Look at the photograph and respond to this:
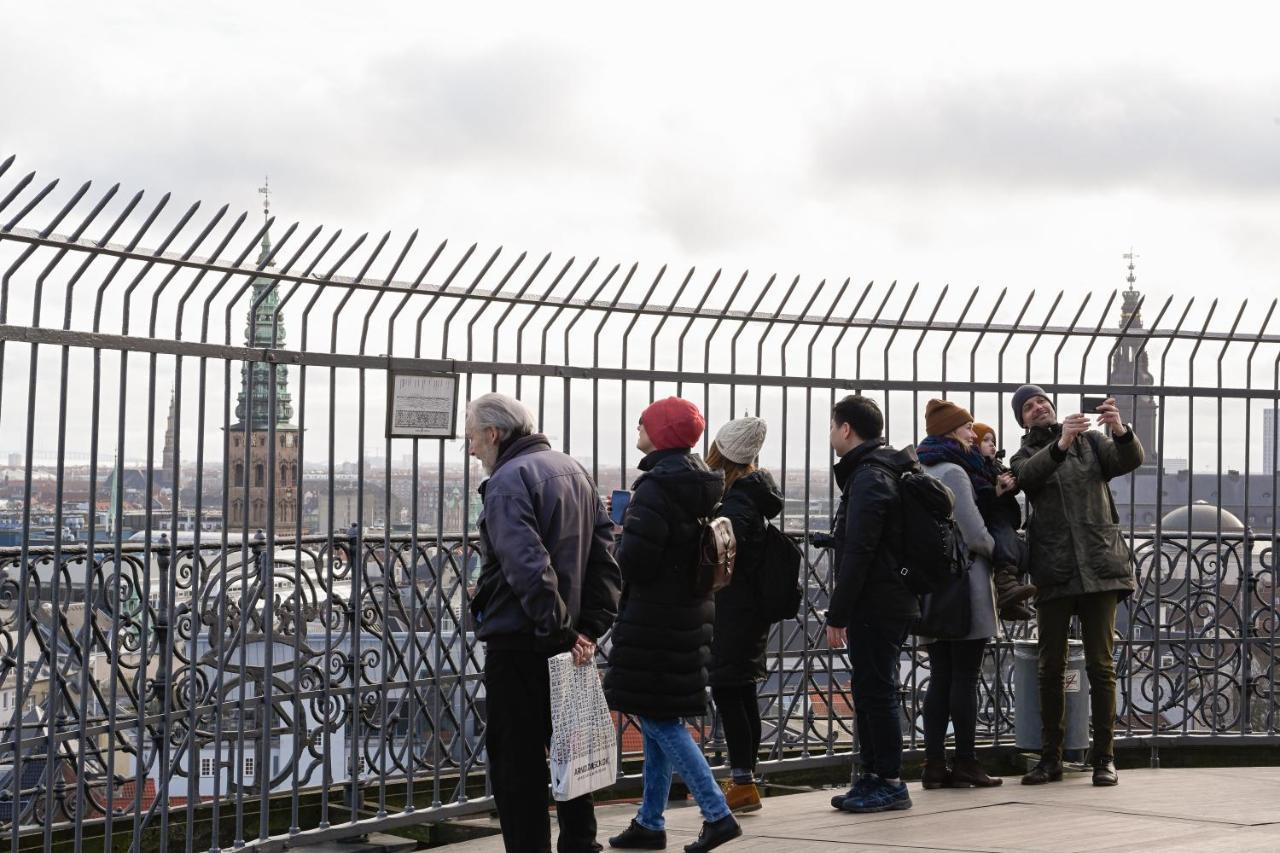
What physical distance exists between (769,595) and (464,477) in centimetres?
135

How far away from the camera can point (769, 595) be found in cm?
691

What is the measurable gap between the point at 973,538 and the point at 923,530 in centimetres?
69

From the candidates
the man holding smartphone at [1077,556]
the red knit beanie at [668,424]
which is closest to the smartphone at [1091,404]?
the man holding smartphone at [1077,556]

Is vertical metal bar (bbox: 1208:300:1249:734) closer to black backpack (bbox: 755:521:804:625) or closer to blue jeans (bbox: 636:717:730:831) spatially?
black backpack (bbox: 755:521:804:625)

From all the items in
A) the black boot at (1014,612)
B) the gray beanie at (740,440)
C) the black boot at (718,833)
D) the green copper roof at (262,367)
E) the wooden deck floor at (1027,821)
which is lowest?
the wooden deck floor at (1027,821)

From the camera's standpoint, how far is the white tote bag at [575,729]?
5547 mm

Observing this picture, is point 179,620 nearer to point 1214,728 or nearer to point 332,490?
point 332,490

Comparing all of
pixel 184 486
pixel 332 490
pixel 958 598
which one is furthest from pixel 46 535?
pixel 958 598

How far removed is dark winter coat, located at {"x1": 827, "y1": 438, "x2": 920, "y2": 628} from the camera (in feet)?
22.6

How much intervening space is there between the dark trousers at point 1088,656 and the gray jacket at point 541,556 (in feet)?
9.62

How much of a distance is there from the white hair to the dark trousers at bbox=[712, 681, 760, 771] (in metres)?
1.78

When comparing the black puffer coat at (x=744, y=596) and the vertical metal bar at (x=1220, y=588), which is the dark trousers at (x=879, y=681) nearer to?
the black puffer coat at (x=744, y=596)

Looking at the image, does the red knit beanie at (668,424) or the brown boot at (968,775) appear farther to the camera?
the brown boot at (968,775)

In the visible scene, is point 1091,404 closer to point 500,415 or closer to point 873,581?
point 873,581
